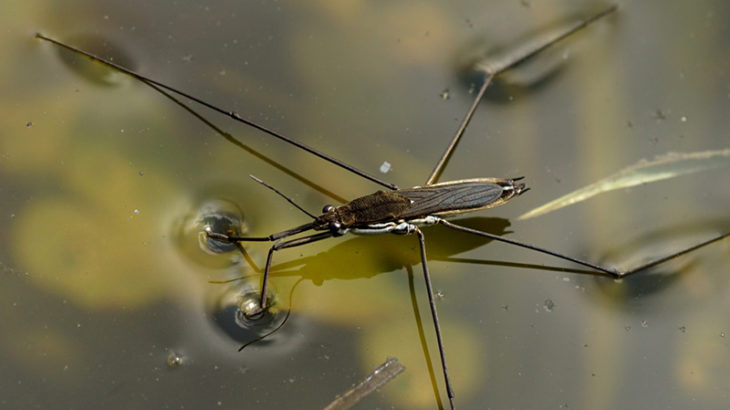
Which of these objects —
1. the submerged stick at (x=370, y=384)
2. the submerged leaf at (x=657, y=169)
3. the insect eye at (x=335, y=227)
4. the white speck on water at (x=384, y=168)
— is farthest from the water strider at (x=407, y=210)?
the submerged leaf at (x=657, y=169)

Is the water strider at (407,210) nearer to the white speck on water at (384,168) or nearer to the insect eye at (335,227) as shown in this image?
the insect eye at (335,227)

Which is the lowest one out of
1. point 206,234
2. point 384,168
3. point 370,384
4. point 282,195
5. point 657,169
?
point 370,384

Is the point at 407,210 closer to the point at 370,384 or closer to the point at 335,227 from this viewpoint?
the point at 335,227

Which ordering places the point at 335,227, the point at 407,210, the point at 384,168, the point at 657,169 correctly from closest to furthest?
the point at 335,227, the point at 407,210, the point at 384,168, the point at 657,169

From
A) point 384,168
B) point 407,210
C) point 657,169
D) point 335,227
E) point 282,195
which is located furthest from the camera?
point 657,169

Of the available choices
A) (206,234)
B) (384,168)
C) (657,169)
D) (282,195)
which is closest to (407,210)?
(384,168)

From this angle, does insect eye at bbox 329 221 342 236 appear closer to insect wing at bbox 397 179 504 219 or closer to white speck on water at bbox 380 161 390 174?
insect wing at bbox 397 179 504 219

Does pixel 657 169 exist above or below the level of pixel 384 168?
below

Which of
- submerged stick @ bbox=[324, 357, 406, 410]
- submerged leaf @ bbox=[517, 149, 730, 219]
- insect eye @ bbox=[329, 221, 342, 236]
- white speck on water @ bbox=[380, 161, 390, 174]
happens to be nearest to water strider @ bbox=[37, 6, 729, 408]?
insect eye @ bbox=[329, 221, 342, 236]
